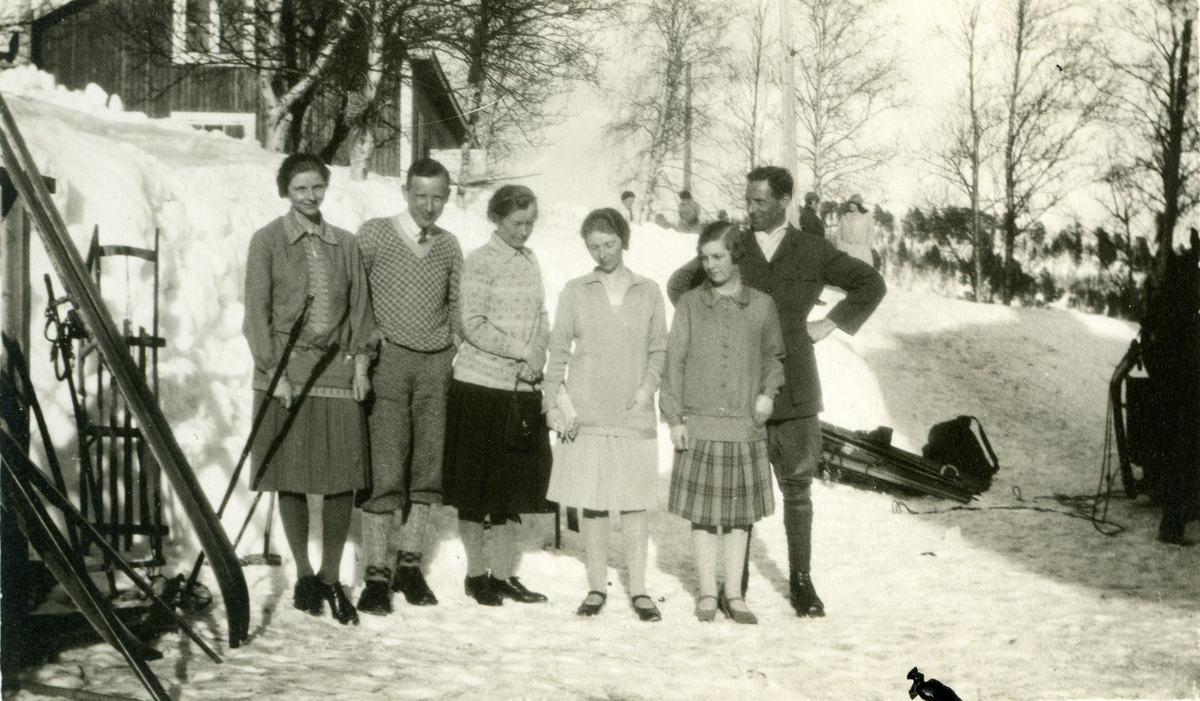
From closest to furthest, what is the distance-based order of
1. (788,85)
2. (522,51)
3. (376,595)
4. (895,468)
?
(376,595), (895,468), (788,85), (522,51)

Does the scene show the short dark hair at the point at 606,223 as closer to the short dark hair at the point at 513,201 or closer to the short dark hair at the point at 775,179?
the short dark hair at the point at 513,201

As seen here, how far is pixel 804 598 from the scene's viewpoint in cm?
428

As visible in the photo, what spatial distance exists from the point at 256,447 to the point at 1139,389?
219 inches

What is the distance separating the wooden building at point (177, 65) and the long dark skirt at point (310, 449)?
657 cm

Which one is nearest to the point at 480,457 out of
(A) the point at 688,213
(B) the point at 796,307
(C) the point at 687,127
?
(B) the point at 796,307

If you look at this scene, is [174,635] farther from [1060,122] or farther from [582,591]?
[1060,122]

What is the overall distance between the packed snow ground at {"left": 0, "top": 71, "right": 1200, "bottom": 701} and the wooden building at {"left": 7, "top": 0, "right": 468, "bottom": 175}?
2.11m

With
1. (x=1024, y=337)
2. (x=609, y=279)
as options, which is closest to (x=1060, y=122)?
(x=609, y=279)

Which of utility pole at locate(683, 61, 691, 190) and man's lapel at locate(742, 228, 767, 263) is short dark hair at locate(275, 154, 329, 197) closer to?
man's lapel at locate(742, 228, 767, 263)

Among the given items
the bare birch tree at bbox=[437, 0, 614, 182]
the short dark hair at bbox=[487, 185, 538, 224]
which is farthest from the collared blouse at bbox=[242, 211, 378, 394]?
the bare birch tree at bbox=[437, 0, 614, 182]

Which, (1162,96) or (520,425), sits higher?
(1162,96)

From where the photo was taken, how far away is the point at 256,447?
3809 mm

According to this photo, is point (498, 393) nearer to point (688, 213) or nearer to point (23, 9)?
point (23, 9)

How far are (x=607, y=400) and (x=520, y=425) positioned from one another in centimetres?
39
